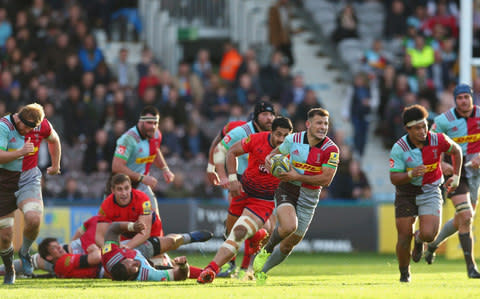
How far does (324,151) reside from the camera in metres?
13.5

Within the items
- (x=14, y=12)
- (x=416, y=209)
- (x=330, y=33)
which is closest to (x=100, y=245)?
(x=416, y=209)

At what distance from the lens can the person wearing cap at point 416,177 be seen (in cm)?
1358

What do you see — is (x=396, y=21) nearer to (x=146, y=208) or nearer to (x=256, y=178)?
(x=256, y=178)

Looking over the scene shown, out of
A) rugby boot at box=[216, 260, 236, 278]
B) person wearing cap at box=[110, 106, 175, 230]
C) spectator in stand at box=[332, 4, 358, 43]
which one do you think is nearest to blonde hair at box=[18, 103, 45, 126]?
person wearing cap at box=[110, 106, 175, 230]

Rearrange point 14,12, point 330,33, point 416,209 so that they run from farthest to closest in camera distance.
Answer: point 330,33 → point 14,12 → point 416,209

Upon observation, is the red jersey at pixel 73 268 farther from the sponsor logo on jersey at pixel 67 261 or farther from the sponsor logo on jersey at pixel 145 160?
the sponsor logo on jersey at pixel 145 160

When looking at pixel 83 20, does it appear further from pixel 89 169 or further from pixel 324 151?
pixel 324 151

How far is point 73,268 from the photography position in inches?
589

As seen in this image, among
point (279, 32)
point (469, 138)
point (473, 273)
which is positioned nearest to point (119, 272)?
point (473, 273)

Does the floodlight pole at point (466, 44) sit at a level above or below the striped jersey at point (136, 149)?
above

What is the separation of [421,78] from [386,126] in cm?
149

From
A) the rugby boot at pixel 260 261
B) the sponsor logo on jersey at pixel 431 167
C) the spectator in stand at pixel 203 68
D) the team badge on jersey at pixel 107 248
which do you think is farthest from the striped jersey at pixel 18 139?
the spectator in stand at pixel 203 68

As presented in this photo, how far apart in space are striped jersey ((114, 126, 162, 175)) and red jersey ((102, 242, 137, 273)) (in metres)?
2.63

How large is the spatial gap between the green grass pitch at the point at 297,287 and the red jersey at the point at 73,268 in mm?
455
